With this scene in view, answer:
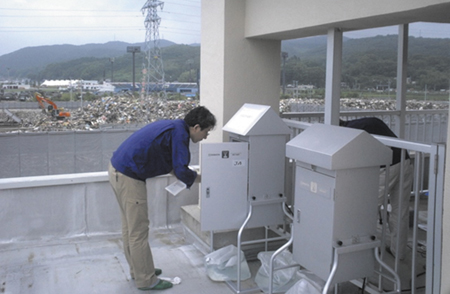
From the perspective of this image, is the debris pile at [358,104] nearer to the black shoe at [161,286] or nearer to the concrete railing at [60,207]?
the concrete railing at [60,207]

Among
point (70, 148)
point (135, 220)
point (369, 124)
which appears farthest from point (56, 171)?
point (369, 124)

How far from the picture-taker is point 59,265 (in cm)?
452

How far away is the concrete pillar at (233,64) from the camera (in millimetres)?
5016

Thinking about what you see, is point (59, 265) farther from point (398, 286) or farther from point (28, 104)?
point (28, 104)

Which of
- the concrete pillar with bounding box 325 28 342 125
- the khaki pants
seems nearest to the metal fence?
→ the concrete pillar with bounding box 325 28 342 125

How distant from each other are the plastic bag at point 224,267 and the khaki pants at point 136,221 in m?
0.56

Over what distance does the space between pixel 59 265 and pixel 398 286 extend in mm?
3220

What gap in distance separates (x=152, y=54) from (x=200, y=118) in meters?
25.7

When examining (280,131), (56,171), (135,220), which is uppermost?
(280,131)

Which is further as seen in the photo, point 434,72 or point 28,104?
point 28,104

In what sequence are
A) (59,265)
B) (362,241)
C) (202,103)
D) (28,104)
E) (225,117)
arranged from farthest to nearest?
(28,104)
(202,103)
(225,117)
(59,265)
(362,241)

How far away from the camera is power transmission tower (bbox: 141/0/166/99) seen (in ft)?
91.4

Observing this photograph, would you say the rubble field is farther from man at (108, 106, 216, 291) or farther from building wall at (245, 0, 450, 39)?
man at (108, 106, 216, 291)

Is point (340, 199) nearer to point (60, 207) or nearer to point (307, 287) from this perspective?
point (307, 287)
